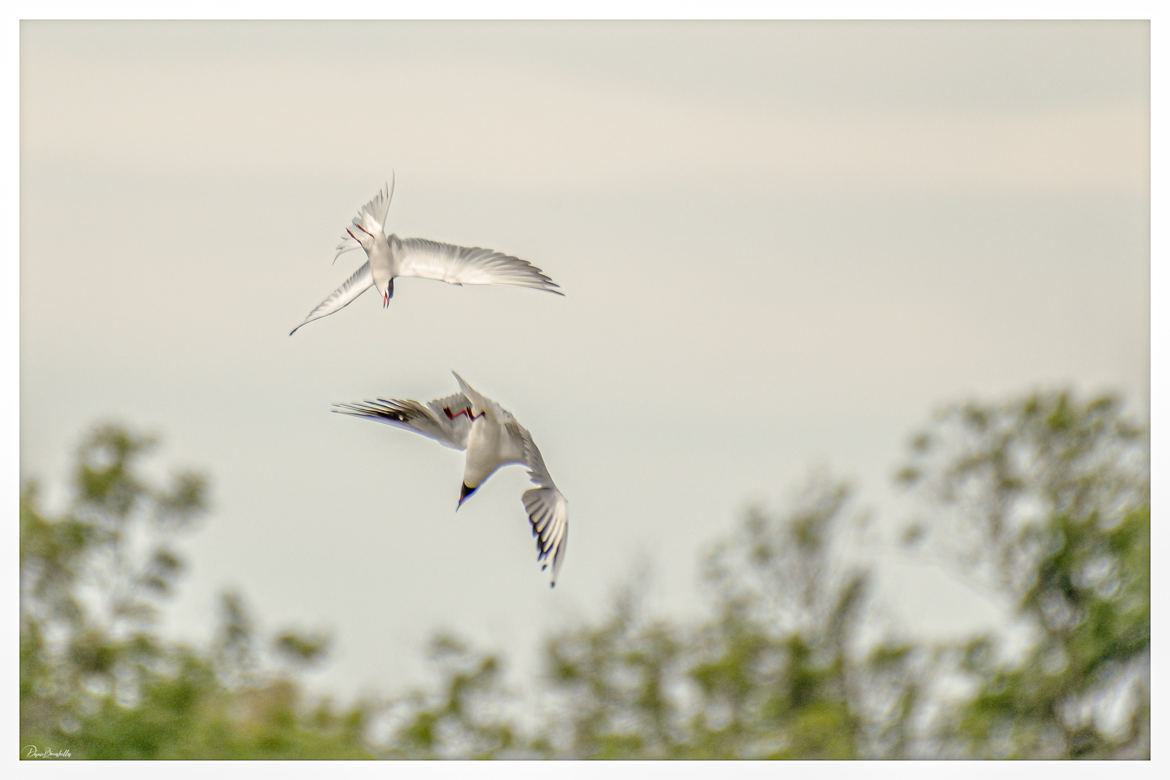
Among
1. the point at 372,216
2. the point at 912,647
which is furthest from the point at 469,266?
the point at 912,647

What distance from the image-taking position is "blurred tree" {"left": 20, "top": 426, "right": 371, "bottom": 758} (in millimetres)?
3719

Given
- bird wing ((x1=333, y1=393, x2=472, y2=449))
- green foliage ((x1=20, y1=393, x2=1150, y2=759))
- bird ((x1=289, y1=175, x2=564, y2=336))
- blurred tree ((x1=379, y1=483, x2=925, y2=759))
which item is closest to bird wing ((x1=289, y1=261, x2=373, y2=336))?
bird ((x1=289, y1=175, x2=564, y2=336))

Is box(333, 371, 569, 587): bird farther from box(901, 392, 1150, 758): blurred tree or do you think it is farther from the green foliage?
box(901, 392, 1150, 758): blurred tree

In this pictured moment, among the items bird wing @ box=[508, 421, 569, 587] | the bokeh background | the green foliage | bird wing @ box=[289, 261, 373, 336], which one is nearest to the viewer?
bird wing @ box=[508, 421, 569, 587]

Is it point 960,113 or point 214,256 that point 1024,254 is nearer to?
point 960,113

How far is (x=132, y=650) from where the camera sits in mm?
3885

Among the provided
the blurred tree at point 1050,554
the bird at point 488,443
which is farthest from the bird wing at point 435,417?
the blurred tree at point 1050,554

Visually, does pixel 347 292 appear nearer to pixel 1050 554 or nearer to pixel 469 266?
pixel 469 266

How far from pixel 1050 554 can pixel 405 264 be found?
2.10m

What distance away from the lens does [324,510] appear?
12.0ft

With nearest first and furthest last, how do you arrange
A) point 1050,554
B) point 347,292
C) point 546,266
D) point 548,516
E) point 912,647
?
point 548,516, point 347,292, point 546,266, point 912,647, point 1050,554

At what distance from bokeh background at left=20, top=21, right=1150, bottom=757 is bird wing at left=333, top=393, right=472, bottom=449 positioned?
296 millimetres
